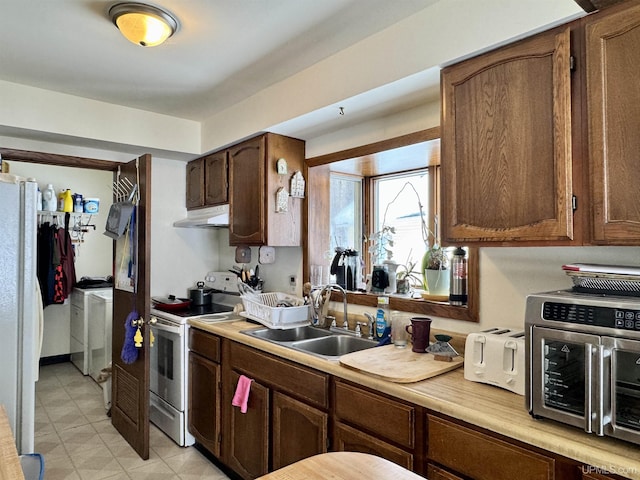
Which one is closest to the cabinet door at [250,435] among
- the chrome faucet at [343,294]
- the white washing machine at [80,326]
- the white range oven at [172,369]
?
the white range oven at [172,369]

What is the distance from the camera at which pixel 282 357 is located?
6.77 feet

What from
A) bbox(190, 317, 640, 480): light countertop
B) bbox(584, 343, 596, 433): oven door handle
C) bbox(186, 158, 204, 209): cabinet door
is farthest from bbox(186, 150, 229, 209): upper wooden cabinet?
bbox(584, 343, 596, 433): oven door handle

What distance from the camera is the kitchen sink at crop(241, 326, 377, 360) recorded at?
227 centimetres

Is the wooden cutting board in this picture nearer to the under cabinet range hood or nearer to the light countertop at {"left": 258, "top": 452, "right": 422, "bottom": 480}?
the light countertop at {"left": 258, "top": 452, "right": 422, "bottom": 480}

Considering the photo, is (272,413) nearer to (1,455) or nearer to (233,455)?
(233,455)

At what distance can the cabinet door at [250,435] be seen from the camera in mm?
2164

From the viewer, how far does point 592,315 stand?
1.13m

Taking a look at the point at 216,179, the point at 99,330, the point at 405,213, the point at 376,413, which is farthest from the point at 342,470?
the point at 99,330

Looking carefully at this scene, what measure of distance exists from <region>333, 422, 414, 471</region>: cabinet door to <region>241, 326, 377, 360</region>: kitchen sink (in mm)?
465

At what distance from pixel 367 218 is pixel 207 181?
1.36 m

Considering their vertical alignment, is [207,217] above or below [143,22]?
below

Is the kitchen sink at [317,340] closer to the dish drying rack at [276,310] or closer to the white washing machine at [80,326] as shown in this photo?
the dish drying rack at [276,310]

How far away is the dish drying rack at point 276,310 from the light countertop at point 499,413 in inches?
24.3

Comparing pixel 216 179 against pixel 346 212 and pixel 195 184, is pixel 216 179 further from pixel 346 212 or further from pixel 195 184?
pixel 346 212
